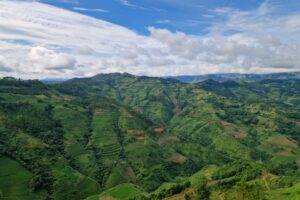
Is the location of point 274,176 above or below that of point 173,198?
above

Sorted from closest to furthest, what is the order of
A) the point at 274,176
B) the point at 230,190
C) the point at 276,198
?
the point at 276,198 → the point at 230,190 → the point at 274,176

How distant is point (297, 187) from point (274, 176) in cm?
3105

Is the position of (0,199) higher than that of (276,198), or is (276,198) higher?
(276,198)

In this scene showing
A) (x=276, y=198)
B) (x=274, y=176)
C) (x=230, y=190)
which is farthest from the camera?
(x=274, y=176)

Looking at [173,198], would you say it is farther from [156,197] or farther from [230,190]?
[230,190]

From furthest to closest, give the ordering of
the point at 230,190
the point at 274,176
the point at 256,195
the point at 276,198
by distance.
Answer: the point at 274,176 → the point at 230,190 → the point at 276,198 → the point at 256,195

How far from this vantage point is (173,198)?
193 metres

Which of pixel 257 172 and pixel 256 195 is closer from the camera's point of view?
pixel 256 195

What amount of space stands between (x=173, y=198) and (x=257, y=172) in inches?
1959

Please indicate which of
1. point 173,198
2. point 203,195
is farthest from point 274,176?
point 173,198

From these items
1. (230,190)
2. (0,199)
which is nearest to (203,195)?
(230,190)

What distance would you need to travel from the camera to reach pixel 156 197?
19288 centimetres

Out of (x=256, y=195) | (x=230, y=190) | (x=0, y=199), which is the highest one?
(x=256, y=195)

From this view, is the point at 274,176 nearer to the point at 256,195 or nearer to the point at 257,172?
the point at 257,172
